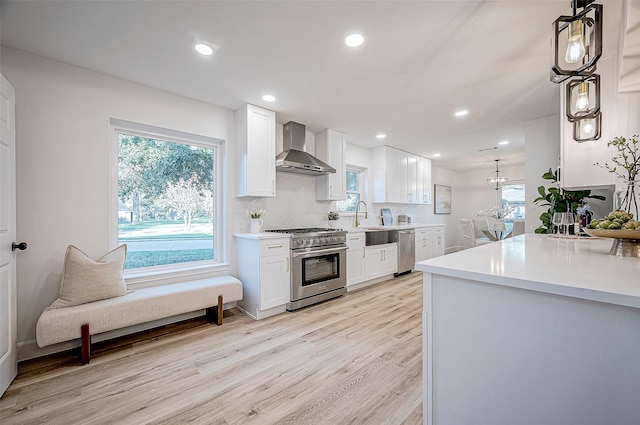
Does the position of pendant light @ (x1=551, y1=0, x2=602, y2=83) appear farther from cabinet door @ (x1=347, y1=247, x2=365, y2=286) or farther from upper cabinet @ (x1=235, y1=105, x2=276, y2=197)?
cabinet door @ (x1=347, y1=247, x2=365, y2=286)

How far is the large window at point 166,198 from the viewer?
2.82 meters

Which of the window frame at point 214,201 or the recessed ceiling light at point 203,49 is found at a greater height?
the recessed ceiling light at point 203,49

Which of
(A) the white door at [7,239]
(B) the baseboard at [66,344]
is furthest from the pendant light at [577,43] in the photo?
(B) the baseboard at [66,344]

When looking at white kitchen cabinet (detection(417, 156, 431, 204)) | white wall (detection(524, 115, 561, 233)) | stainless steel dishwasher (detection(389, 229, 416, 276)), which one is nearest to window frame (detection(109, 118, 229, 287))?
stainless steel dishwasher (detection(389, 229, 416, 276))

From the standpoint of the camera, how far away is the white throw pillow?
7.21 ft

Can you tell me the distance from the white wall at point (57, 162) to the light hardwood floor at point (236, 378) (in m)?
0.77

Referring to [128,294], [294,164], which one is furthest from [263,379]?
[294,164]

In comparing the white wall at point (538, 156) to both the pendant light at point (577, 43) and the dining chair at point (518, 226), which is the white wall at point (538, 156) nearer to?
the dining chair at point (518, 226)

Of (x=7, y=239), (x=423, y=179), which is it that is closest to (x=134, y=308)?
(x=7, y=239)

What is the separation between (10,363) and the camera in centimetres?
189

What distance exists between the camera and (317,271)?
11.7 ft

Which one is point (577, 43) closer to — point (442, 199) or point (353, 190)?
point (353, 190)

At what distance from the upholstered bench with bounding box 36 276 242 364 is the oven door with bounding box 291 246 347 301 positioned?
0.70m

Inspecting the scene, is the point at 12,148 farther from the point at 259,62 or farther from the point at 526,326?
the point at 526,326
